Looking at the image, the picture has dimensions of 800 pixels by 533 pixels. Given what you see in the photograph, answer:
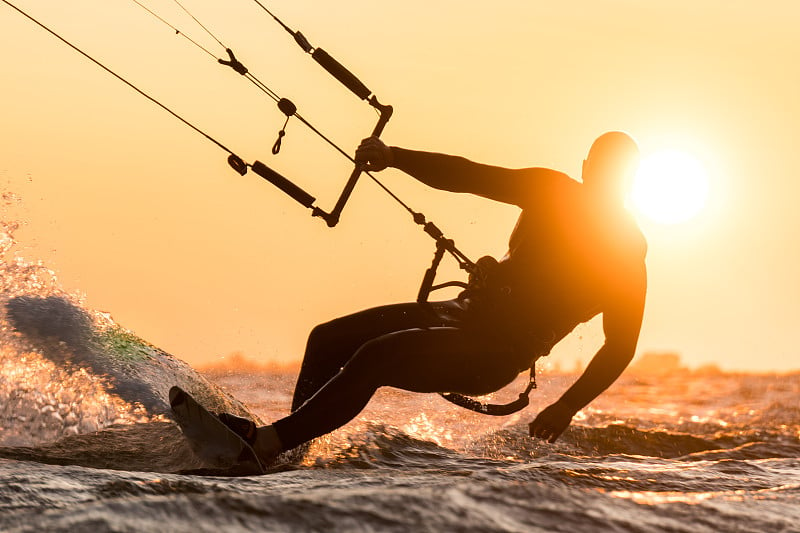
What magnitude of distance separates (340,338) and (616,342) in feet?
5.38

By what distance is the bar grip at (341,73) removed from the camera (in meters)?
6.33

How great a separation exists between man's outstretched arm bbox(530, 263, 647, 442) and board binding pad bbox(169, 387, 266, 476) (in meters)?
1.67

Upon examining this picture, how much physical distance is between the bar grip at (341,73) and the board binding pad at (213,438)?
79.6 inches

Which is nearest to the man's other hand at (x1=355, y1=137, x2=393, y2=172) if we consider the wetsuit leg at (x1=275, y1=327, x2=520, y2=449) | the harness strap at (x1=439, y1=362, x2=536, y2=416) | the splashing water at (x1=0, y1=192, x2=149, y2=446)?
the wetsuit leg at (x1=275, y1=327, x2=520, y2=449)

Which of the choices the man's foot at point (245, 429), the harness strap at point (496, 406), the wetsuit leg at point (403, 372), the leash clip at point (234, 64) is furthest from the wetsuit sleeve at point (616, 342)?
the leash clip at point (234, 64)

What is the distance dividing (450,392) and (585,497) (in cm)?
175

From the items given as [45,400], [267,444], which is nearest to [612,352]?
[267,444]

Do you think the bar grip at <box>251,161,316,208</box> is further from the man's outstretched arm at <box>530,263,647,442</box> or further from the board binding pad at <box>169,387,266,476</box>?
the man's outstretched arm at <box>530,263,647,442</box>

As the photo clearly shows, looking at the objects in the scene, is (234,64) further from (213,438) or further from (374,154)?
(213,438)

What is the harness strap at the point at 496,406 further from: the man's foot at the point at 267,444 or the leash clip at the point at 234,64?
the leash clip at the point at 234,64

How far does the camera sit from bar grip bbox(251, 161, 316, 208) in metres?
6.12

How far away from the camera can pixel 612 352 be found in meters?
6.48

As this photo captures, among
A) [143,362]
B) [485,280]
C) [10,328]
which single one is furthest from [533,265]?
[10,328]

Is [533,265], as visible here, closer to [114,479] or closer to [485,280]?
[485,280]
